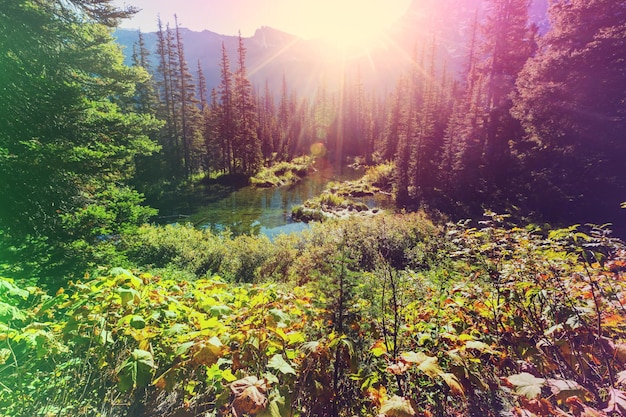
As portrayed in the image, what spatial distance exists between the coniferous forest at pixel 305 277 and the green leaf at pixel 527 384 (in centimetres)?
2

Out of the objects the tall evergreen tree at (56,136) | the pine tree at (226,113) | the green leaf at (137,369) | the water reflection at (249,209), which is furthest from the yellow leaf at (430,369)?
the pine tree at (226,113)

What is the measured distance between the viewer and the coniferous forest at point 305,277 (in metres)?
2.04

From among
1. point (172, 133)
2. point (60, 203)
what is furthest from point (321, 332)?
point (172, 133)

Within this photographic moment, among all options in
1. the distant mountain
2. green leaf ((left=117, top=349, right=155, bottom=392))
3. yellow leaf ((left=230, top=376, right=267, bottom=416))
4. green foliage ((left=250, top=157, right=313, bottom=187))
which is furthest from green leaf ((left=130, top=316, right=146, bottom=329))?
the distant mountain

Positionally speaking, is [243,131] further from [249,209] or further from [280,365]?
[280,365]

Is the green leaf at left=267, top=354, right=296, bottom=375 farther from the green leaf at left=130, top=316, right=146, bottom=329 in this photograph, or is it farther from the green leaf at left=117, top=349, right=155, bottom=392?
the green leaf at left=130, top=316, right=146, bottom=329

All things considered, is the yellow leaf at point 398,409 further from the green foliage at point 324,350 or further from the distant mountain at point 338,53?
the distant mountain at point 338,53

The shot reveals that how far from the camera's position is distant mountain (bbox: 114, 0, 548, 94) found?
136500 mm

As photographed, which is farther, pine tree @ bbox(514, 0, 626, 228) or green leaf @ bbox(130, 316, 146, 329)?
pine tree @ bbox(514, 0, 626, 228)

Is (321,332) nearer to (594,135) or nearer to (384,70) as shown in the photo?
(594,135)

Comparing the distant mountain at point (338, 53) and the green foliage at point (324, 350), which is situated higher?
the distant mountain at point (338, 53)

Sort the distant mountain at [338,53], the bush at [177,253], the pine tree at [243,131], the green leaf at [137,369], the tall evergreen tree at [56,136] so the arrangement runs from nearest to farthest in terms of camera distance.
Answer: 1. the green leaf at [137,369]
2. the tall evergreen tree at [56,136]
3. the bush at [177,253]
4. the pine tree at [243,131]
5. the distant mountain at [338,53]

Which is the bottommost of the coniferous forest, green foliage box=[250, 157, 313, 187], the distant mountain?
green foliage box=[250, 157, 313, 187]

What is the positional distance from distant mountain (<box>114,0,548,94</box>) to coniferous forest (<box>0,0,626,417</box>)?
396 ft
